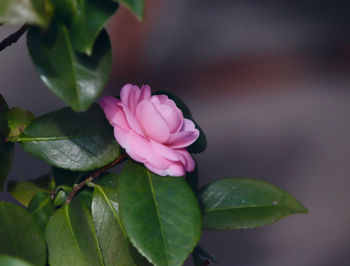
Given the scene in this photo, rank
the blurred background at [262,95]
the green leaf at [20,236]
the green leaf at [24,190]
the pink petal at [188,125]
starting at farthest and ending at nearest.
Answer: the blurred background at [262,95], the green leaf at [24,190], the pink petal at [188,125], the green leaf at [20,236]

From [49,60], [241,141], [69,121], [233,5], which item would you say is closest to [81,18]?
[49,60]

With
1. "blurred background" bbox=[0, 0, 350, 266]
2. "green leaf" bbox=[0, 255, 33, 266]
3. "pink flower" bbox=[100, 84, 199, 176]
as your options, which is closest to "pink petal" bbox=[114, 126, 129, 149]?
"pink flower" bbox=[100, 84, 199, 176]

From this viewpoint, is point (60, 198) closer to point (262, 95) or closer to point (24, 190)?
point (24, 190)

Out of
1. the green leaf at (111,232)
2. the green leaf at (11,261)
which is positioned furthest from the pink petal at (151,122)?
the green leaf at (11,261)

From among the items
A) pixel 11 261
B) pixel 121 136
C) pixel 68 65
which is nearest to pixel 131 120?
pixel 121 136

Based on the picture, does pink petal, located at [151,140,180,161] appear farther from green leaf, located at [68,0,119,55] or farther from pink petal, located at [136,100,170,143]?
green leaf, located at [68,0,119,55]

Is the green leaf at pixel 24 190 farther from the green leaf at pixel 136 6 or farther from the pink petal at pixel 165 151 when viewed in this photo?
the green leaf at pixel 136 6

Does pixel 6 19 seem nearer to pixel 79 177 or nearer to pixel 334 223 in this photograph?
pixel 79 177
